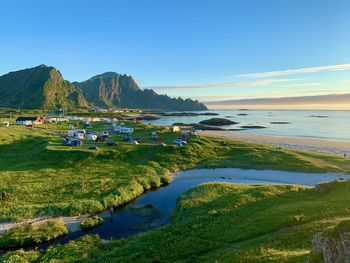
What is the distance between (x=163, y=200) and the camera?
169 feet

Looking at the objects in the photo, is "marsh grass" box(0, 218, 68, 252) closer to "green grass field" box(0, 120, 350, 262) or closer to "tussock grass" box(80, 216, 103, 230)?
"tussock grass" box(80, 216, 103, 230)

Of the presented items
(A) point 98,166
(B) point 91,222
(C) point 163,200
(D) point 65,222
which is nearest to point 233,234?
(B) point 91,222

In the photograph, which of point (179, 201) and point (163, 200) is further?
point (163, 200)

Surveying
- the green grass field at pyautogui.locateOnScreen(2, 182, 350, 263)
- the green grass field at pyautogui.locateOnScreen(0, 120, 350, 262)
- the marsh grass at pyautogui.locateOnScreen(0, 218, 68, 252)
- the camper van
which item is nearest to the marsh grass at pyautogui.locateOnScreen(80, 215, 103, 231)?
the marsh grass at pyautogui.locateOnScreen(0, 218, 68, 252)

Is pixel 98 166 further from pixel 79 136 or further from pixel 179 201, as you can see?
pixel 79 136

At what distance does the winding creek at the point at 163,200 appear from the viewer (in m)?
38.7

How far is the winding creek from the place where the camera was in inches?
1523

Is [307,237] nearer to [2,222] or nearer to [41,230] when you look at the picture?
[41,230]

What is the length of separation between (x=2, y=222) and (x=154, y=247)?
2087cm

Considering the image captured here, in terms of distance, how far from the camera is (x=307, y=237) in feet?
92.6

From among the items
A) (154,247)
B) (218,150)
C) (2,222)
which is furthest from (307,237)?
(218,150)

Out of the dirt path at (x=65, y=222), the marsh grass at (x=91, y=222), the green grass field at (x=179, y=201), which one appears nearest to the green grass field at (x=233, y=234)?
the green grass field at (x=179, y=201)

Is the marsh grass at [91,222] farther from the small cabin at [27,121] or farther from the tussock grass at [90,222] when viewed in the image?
the small cabin at [27,121]

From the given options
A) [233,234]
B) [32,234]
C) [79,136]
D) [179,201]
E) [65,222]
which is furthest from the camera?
[79,136]
